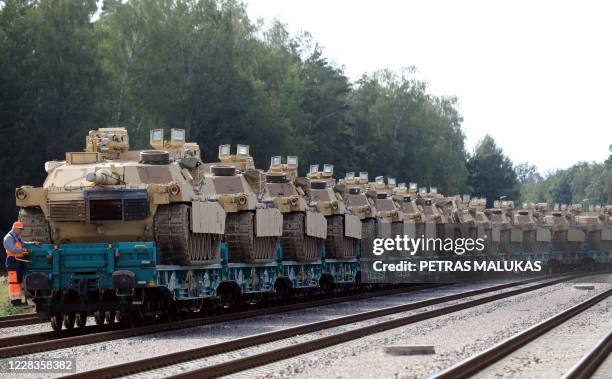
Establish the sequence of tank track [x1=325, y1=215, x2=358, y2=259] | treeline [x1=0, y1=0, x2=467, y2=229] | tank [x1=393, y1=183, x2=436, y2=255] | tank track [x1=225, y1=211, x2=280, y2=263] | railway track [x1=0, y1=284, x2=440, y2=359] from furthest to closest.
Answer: treeline [x1=0, y1=0, x2=467, y2=229]
tank [x1=393, y1=183, x2=436, y2=255]
tank track [x1=325, y1=215, x2=358, y2=259]
tank track [x1=225, y1=211, x2=280, y2=263]
railway track [x1=0, y1=284, x2=440, y2=359]

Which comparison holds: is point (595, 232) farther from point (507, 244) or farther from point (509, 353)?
point (509, 353)

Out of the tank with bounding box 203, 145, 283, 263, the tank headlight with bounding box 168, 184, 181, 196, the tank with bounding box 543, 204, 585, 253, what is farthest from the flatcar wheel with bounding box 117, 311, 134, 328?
the tank with bounding box 543, 204, 585, 253

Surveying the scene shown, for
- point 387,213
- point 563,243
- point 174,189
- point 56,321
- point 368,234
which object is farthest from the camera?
point 563,243

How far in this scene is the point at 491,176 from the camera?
472 ft

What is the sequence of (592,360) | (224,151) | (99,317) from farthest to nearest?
(224,151), (99,317), (592,360)

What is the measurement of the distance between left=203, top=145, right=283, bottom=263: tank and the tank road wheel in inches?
117

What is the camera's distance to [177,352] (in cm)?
1753

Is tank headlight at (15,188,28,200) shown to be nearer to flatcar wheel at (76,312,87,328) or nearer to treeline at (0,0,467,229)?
flatcar wheel at (76,312,87,328)

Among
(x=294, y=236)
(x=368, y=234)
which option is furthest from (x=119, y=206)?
(x=368, y=234)

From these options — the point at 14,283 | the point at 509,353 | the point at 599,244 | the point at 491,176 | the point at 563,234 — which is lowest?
the point at 509,353

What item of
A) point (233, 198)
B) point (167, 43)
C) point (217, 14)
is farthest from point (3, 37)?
point (233, 198)

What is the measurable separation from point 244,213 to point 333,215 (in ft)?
35.4

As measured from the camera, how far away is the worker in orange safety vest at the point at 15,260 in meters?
23.1

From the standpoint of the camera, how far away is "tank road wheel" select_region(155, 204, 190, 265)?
24203 mm
